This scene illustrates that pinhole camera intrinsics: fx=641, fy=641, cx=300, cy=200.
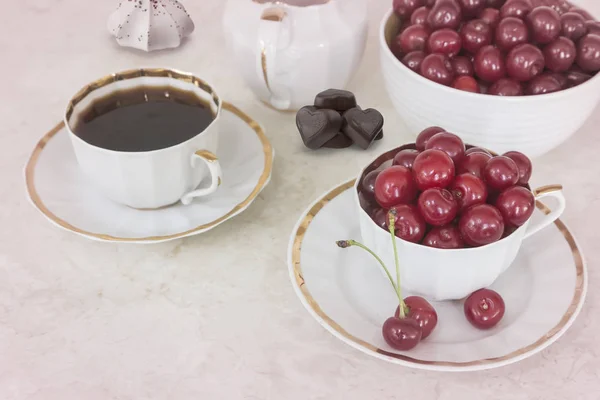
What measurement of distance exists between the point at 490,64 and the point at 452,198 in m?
0.25

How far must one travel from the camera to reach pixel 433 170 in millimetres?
599

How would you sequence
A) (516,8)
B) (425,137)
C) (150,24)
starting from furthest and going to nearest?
(150,24) < (516,8) < (425,137)

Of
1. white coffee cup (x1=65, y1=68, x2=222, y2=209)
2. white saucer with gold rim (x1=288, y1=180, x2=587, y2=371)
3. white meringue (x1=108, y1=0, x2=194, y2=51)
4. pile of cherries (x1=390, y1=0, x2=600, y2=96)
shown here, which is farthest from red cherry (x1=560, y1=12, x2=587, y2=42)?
white meringue (x1=108, y1=0, x2=194, y2=51)

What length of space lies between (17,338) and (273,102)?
1.51 ft

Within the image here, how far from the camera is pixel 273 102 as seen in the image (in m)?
0.92

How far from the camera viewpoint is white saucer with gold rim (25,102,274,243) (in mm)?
719

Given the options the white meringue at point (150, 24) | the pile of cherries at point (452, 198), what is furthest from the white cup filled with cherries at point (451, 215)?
the white meringue at point (150, 24)

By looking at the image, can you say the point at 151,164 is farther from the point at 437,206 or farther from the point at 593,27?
the point at 593,27

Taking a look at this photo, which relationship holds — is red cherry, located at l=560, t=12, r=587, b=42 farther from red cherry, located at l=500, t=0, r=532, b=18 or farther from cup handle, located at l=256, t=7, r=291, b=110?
cup handle, located at l=256, t=7, r=291, b=110

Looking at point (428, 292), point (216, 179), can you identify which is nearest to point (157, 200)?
point (216, 179)

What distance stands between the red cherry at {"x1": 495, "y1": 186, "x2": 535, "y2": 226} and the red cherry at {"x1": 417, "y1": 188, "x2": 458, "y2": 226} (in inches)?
1.8

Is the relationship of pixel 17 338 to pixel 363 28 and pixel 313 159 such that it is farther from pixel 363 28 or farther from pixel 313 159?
pixel 363 28

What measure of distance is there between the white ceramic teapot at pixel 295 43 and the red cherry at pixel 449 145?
0.91ft

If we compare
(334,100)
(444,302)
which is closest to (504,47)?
(334,100)
